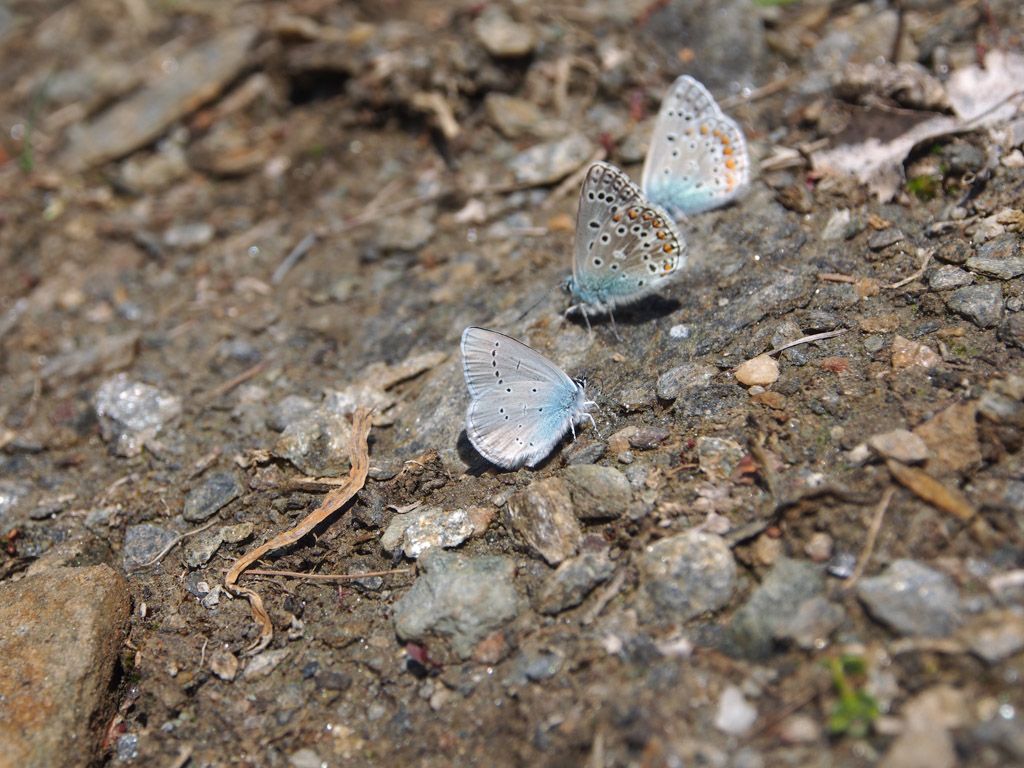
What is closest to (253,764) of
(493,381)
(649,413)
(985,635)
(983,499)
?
(493,381)

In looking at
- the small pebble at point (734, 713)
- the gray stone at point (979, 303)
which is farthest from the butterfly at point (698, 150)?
the small pebble at point (734, 713)

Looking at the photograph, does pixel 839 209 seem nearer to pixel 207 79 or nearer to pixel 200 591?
pixel 200 591

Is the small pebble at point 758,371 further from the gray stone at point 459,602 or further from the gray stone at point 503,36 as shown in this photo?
the gray stone at point 503,36

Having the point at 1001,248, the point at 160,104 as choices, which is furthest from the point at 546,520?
the point at 160,104

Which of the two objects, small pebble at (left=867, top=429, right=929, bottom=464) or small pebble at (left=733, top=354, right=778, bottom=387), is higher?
small pebble at (left=867, top=429, right=929, bottom=464)

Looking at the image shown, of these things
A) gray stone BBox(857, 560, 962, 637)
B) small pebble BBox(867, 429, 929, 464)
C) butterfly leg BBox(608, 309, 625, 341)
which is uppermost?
small pebble BBox(867, 429, 929, 464)

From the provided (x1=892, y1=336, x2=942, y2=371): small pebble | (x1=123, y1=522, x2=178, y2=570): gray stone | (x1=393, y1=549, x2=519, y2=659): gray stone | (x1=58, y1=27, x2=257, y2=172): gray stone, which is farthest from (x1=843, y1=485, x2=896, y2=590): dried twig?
(x1=58, y1=27, x2=257, y2=172): gray stone

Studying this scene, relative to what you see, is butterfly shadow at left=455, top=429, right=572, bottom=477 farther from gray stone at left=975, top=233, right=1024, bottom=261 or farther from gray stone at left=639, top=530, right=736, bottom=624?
gray stone at left=975, top=233, right=1024, bottom=261

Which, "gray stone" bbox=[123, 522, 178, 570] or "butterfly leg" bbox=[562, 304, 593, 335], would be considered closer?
"gray stone" bbox=[123, 522, 178, 570]
